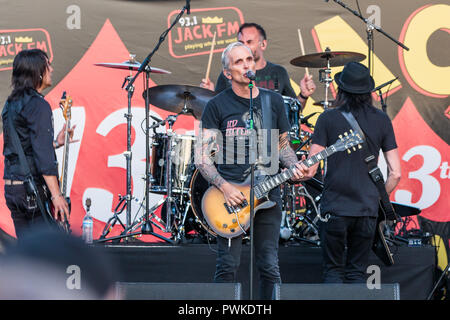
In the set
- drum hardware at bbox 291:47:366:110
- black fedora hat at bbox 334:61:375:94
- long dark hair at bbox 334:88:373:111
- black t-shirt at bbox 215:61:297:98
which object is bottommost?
long dark hair at bbox 334:88:373:111

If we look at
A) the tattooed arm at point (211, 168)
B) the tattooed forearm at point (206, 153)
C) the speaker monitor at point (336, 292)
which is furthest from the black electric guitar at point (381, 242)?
the speaker monitor at point (336, 292)

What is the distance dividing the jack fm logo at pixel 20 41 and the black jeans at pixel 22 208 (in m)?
3.85

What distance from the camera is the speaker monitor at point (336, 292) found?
2.87m

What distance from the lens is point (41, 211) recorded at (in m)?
4.45

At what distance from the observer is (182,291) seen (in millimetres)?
2896

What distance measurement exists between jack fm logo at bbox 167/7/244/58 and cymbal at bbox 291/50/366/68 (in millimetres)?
1286

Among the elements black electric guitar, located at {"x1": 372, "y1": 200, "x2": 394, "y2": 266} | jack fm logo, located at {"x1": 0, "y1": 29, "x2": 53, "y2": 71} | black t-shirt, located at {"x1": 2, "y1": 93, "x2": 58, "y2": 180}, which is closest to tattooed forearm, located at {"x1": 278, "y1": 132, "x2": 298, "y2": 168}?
black electric guitar, located at {"x1": 372, "y1": 200, "x2": 394, "y2": 266}

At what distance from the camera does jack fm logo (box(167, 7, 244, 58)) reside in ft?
26.1

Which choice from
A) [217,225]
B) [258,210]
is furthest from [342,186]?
[217,225]

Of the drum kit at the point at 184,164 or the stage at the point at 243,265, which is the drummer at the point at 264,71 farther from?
the stage at the point at 243,265

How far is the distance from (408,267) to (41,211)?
3.49 m

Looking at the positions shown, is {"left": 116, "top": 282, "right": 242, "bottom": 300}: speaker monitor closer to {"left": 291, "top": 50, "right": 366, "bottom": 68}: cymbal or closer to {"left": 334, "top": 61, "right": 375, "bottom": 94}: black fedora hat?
{"left": 334, "top": 61, "right": 375, "bottom": 94}: black fedora hat

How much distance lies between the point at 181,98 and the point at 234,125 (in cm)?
263

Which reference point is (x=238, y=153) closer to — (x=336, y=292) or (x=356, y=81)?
(x=356, y=81)
